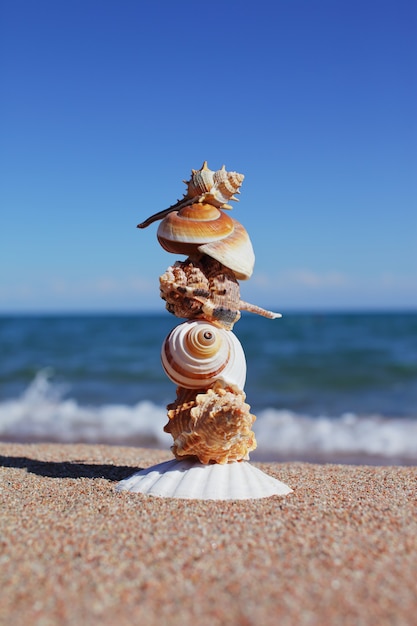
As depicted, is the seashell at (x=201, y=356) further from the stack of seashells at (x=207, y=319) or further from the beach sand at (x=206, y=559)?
the beach sand at (x=206, y=559)

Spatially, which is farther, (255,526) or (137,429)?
(137,429)

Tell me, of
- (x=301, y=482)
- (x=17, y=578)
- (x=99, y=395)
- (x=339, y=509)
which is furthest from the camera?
(x=99, y=395)

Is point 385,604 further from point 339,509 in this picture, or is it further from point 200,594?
point 339,509

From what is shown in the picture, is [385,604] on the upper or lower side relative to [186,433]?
lower

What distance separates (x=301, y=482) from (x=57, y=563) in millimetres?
2813

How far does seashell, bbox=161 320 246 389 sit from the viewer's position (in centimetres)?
452

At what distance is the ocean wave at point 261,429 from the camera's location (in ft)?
30.2

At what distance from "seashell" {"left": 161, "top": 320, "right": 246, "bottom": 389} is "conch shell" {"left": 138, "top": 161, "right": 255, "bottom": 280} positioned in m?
0.57

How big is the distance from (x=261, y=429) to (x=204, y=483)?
624cm

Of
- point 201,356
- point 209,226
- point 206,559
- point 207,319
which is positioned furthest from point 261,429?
point 206,559

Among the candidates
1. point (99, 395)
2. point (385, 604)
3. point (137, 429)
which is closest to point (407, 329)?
point (99, 395)

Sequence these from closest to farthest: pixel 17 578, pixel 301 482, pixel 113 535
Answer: pixel 17 578 < pixel 113 535 < pixel 301 482

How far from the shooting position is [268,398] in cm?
1403

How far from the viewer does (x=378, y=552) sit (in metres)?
3.09
